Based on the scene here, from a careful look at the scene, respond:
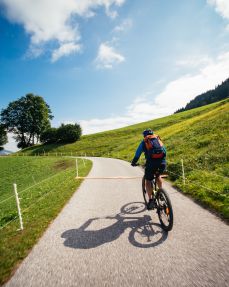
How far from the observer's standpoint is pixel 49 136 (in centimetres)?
8262

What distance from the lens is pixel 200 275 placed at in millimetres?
3334

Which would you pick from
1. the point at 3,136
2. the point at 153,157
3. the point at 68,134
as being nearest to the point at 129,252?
the point at 153,157

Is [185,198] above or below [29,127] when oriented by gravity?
below

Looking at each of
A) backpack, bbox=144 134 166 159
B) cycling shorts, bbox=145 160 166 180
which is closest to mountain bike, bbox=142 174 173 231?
cycling shorts, bbox=145 160 166 180

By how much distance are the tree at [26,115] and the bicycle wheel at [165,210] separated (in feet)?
273

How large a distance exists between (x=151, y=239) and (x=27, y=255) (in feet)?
9.26

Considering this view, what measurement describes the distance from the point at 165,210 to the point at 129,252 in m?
1.63

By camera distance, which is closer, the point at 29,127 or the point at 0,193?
the point at 0,193

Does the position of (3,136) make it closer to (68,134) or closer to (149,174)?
(68,134)

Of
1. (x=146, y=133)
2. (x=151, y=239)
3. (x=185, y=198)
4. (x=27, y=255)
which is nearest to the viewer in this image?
(x=27, y=255)

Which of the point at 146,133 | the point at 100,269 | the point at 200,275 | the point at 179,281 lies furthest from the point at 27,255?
the point at 146,133

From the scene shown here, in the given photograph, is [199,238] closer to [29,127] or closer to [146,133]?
Result: [146,133]

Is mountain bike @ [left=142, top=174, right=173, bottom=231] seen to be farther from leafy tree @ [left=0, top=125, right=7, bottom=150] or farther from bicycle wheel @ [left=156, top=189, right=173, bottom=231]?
leafy tree @ [left=0, top=125, right=7, bottom=150]

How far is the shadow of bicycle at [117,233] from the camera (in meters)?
4.65
